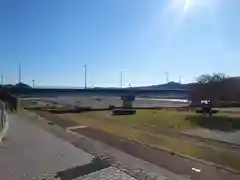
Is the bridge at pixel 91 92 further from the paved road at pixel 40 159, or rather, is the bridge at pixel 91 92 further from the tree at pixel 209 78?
the paved road at pixel 40 159

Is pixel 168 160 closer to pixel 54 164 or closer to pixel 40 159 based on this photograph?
pixel 54 164

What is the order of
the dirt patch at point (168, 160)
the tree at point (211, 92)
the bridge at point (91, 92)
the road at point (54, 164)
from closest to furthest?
the road at point (54, 164) < the dirt patch at point (168, 160) < the tree at point (211, 92) < the bridge at point (91, 92)

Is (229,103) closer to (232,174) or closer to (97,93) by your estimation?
(232,174)

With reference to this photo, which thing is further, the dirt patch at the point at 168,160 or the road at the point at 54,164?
the dirt patch at the point at 168,160

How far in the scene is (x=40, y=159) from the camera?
12.8m

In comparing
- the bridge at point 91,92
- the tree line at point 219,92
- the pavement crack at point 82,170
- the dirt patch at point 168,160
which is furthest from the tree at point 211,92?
the bridge at point 91,92

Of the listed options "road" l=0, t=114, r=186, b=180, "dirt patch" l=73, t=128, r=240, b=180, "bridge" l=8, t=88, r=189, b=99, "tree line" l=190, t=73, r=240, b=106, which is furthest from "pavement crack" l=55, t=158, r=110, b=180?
"bridge" l=8, t=88, r=189, b=99

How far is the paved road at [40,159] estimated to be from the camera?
1019 centimetres

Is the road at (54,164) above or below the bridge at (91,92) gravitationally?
below

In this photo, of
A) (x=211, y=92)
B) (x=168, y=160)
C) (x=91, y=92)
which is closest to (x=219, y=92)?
(x=211, y=92)

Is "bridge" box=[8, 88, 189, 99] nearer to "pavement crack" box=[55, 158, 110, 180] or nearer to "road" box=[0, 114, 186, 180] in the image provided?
"road" box=[0, 114, 186, 180]

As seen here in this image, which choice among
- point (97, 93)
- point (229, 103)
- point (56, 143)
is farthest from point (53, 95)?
point (56, 143)

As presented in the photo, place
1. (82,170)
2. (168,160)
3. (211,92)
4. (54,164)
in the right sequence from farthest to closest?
(211,92), (168,160), (54,164), (82,170)

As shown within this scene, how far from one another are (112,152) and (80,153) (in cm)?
110
